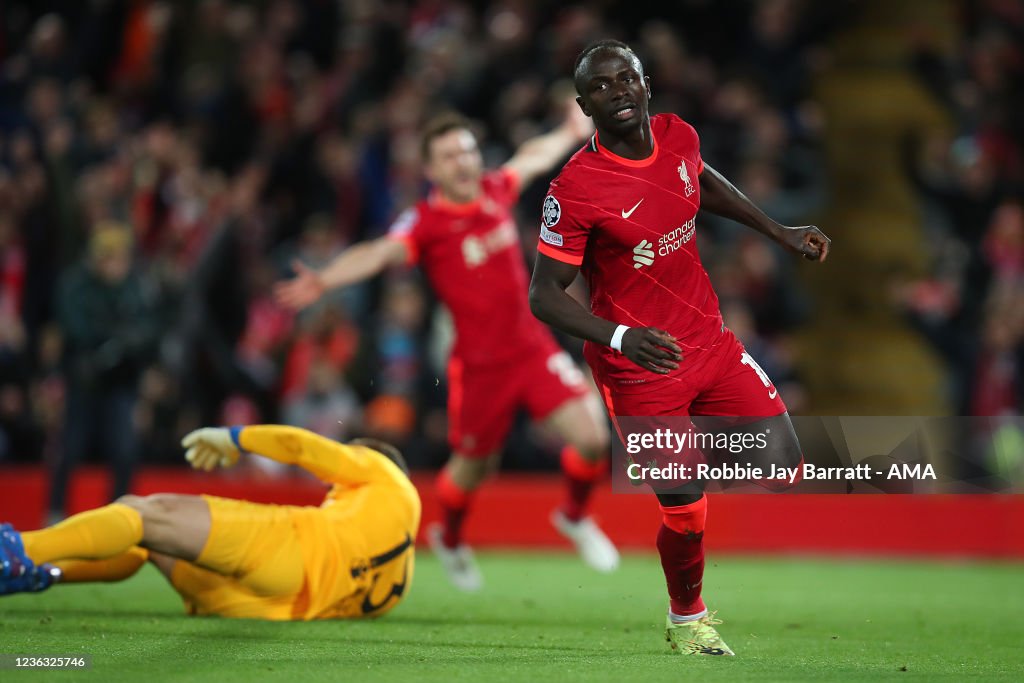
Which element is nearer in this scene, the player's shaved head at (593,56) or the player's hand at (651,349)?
the player's hand at (651,349)

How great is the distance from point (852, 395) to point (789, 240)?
9.08 metres

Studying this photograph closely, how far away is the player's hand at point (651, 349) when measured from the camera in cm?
561

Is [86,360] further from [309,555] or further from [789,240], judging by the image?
[789,240]

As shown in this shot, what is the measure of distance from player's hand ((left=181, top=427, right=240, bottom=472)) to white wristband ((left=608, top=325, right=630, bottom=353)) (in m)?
2.05

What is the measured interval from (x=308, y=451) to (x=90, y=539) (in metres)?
1.07

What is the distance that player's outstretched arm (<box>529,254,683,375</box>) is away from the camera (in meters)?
5.62

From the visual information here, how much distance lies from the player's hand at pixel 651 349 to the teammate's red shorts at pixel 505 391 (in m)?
3.84

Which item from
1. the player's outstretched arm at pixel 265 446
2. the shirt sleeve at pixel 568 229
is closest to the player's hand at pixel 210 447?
the player's outstretched arm at pixel 265 446

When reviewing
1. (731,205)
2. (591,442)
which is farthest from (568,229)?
(591,442)

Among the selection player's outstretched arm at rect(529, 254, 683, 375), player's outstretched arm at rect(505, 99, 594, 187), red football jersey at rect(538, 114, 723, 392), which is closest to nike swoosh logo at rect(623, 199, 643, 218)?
red football jersey at rect(538, 114, 723, 392)

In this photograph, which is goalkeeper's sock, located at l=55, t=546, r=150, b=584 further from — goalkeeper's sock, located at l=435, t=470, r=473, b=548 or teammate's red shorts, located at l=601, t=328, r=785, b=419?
goalkeeper's sock, located at l=435, t=470, r=473, b=548

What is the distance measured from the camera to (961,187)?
559 inches

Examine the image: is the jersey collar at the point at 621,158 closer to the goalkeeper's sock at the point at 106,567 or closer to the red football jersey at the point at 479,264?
the goalkeeper's sock at the point at 106,567

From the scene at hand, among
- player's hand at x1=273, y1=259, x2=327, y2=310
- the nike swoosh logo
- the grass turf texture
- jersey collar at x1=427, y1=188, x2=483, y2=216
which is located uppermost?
jersey collar at x1=427, y1=188, x2=483, y2=216
